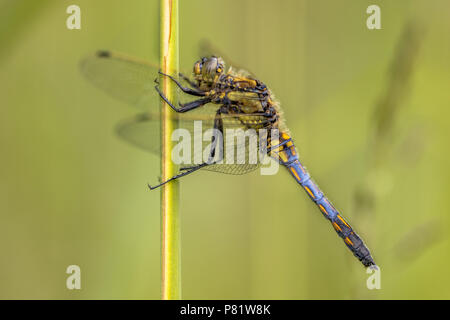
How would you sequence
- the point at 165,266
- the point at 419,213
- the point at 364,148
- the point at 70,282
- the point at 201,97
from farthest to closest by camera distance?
1. the point at 364,148
2. the point at 419,213
3. the point at 70,282
4. the point at 201,97
5. the point at 165,266

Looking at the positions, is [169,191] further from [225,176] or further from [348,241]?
[225,176]

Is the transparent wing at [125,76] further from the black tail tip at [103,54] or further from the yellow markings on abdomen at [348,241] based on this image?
the yellow markings on abdomen at [348,241]

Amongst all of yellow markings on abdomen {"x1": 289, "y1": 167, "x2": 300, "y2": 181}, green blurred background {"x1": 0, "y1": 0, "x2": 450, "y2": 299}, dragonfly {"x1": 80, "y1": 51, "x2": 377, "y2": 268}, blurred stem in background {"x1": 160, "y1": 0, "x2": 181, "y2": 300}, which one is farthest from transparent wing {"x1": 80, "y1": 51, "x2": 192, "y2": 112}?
yellow markings on abdomen {"x1": 289, "y1": 167, "x2": 300, "y2": 181}

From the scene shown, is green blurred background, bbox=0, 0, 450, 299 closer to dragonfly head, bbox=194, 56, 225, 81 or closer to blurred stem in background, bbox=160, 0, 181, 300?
dragonfly head, bbox=194, 56, 225, 81

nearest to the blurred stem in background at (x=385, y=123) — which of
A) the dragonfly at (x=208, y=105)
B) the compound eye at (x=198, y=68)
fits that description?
the dragonfly at (x=208, y=105)

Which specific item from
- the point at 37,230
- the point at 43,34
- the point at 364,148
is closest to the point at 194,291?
the point at 37,230

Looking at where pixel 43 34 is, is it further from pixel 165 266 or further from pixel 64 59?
pixel 165 266

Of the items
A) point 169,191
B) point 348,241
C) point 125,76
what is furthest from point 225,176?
point 169,191
